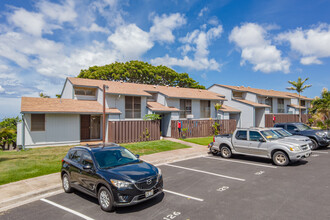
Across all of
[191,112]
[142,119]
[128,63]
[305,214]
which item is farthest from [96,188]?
[128,63]

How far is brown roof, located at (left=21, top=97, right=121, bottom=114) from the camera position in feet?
53.5

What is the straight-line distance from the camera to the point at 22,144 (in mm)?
15789

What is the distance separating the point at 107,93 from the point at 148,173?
14.1 meters

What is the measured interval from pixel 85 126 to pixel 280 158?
15250mm

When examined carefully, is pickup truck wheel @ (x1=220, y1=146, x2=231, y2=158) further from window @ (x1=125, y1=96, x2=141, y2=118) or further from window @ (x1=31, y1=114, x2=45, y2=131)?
window @ (x1=31, y1=114, x2=45, y2=131)

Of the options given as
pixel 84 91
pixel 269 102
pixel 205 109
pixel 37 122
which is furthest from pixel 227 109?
pixel 37 122

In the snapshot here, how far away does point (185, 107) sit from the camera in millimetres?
24172

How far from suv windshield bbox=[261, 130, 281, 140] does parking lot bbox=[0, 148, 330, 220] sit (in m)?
1.91

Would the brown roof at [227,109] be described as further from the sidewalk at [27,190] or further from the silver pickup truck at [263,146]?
the sidewalk at [27,190]

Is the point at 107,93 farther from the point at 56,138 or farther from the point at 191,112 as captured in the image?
the point at 191,112

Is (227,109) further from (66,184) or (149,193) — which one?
(149,193)

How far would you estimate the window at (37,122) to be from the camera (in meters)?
16.2

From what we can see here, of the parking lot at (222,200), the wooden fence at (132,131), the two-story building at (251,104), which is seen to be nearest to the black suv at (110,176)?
the parking lot at (222,200)

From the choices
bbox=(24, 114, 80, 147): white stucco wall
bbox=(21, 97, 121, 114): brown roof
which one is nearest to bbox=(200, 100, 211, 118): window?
bbox=(21, 97, 121, 114): brown roof
